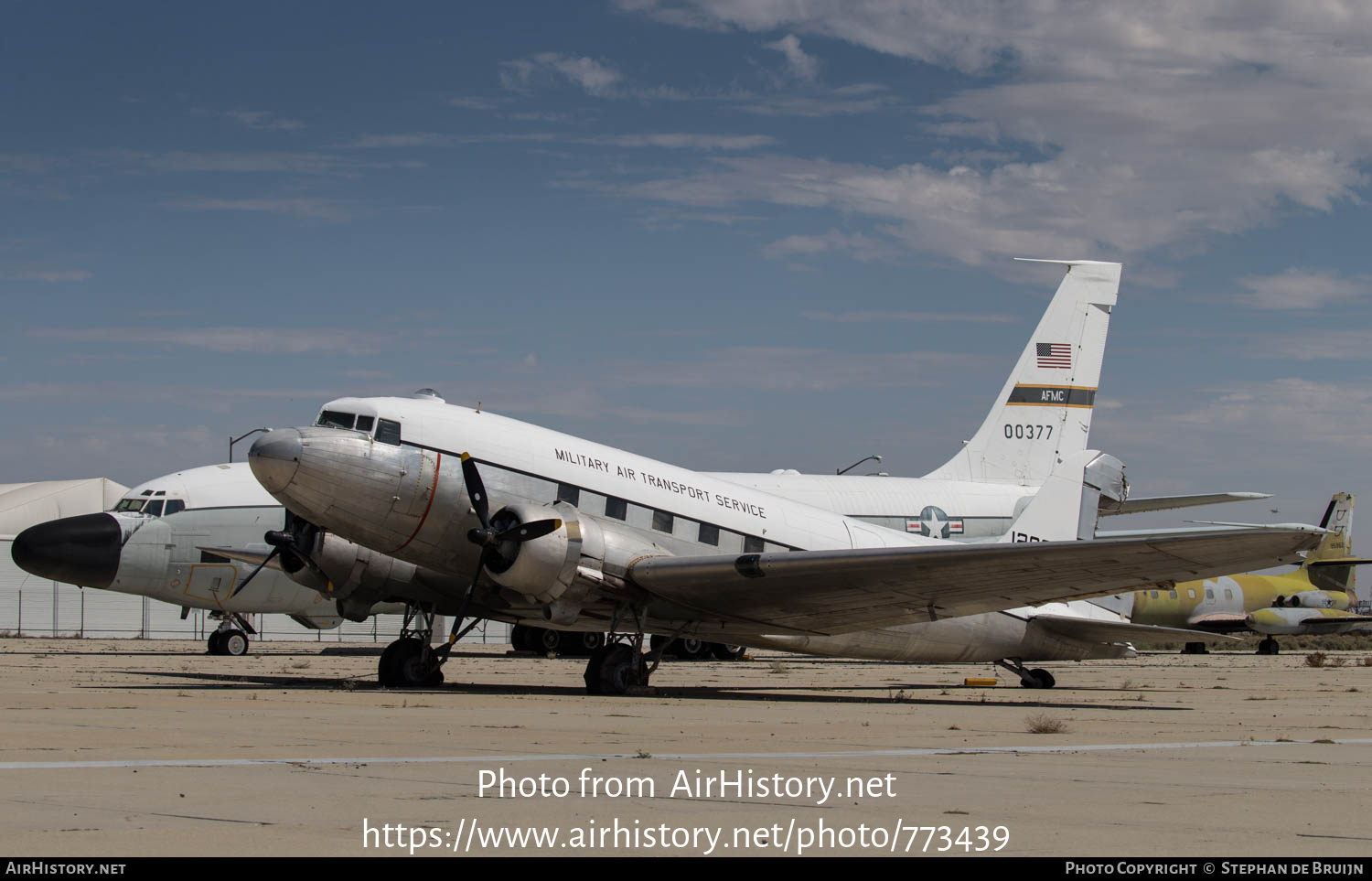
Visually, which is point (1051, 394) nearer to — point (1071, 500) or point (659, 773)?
point (1071, 500)

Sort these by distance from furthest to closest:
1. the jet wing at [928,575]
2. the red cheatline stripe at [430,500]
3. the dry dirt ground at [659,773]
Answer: the red cheatline stripe at [430,500] → the jet wing at [928,575] → the dry dirt ground at [659,773]

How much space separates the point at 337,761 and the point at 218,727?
3247 millimetres

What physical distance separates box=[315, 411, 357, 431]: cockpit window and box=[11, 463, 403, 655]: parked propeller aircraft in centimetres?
1214

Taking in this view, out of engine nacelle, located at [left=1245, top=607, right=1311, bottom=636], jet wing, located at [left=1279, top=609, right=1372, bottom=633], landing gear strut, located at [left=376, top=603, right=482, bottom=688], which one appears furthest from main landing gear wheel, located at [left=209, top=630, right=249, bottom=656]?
jet wing, located at [left=1279, top=609, right=1372, bottom=633]

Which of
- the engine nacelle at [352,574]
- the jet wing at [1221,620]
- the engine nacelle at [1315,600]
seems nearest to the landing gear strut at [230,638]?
the engine nacelle at [352,574]

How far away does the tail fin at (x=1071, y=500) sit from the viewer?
73.8 feet

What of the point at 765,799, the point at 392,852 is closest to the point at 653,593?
the point at 765,799

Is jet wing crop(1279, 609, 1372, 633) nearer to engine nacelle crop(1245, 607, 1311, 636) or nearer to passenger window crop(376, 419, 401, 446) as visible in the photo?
engine nacelle crop(1245, 607, 1311, 636)

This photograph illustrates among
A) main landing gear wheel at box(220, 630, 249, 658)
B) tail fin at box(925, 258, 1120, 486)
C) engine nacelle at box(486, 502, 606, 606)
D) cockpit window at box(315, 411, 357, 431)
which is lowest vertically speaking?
main landing gear wheel at box(220, 630, 249, 658)

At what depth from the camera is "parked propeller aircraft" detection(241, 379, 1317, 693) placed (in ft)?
55.6

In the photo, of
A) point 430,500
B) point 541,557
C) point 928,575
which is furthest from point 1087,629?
point 430,500

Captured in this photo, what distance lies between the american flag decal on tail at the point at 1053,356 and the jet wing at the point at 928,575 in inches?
914

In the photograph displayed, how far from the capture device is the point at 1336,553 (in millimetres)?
61906

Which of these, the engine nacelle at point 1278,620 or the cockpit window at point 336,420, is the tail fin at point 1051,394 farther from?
the cockpit window at point 336,420
